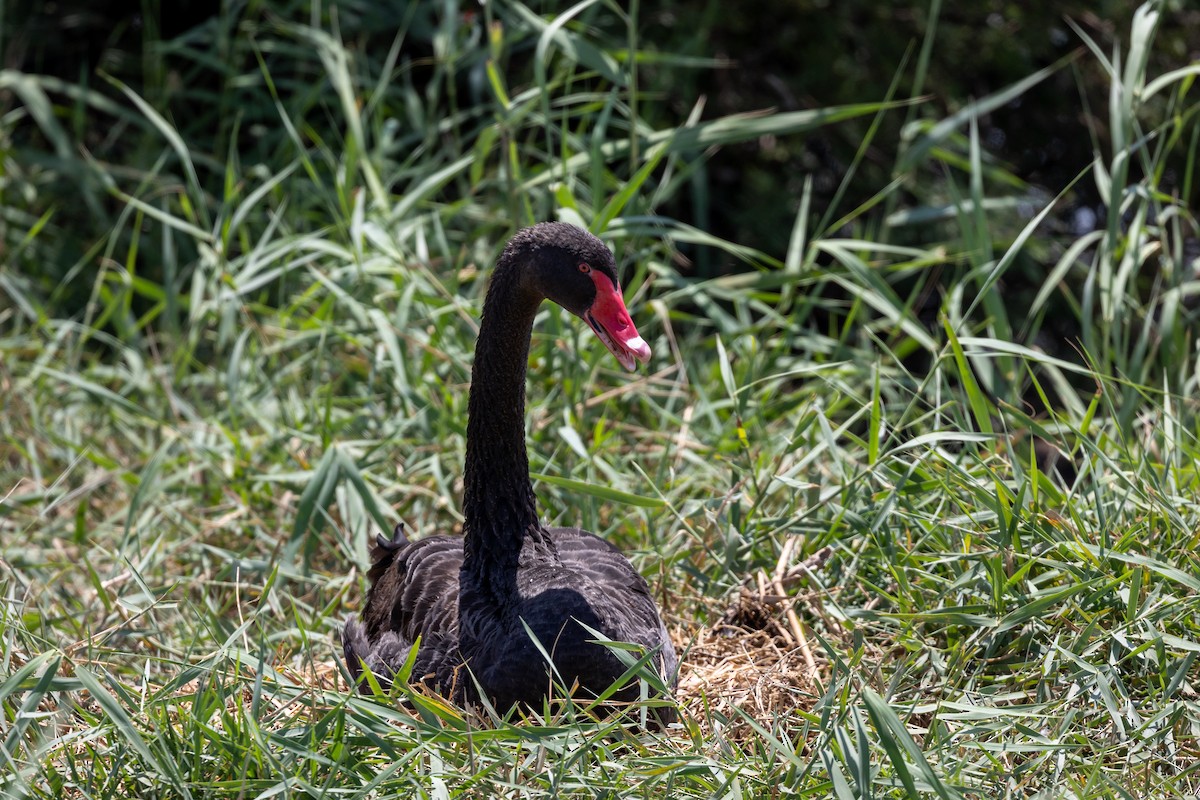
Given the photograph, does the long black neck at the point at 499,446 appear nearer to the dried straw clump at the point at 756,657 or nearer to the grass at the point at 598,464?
the grass at the point at 598,464

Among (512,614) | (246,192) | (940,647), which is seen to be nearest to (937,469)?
(940,647)

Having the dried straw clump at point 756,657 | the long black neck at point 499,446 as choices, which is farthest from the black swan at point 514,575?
the dried straw clump at point 756,657

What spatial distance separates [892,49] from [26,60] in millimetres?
3688

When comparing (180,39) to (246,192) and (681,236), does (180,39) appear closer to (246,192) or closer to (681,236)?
(246,192)

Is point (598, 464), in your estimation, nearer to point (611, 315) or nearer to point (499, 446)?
point (499, 446)

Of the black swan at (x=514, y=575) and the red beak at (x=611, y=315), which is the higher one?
the red beak at (x=611, y=315)

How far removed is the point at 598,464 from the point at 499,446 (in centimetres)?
71

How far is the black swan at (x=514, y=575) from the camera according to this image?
2.51 m

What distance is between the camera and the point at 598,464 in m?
3.48

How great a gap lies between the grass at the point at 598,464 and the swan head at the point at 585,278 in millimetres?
557

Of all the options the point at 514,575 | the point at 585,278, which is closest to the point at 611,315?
the point at 585,278

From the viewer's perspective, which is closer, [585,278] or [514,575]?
[585,278]

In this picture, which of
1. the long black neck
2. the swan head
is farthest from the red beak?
the long black neck

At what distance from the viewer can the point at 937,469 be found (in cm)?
303
